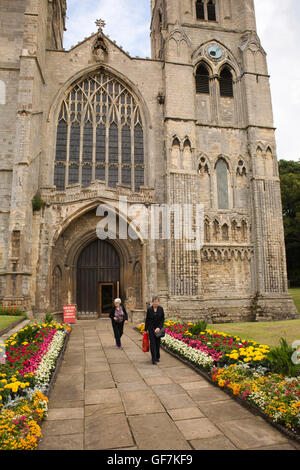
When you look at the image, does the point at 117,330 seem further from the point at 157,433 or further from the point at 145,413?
the point at 157,433

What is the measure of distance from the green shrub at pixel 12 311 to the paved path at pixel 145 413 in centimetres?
690

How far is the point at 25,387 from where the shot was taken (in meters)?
4.70

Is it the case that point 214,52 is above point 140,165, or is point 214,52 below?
above

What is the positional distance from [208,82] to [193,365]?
1861 cm

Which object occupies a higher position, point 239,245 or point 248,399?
point 239,245

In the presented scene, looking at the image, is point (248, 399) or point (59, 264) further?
point (59, 264)

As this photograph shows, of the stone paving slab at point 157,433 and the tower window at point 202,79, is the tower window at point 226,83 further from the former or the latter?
the stone paving slab at point 157,433

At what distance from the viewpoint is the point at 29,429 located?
142 inches

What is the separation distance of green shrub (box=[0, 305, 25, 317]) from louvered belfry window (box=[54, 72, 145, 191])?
23.1ft

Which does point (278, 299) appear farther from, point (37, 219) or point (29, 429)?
point (29, 429)

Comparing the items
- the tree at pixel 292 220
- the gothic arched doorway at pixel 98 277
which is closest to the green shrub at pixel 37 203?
the gothic arched doorway at pixel 98 277

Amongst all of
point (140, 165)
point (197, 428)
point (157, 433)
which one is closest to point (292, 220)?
point (140, 165)

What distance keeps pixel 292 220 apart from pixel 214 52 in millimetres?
16947
